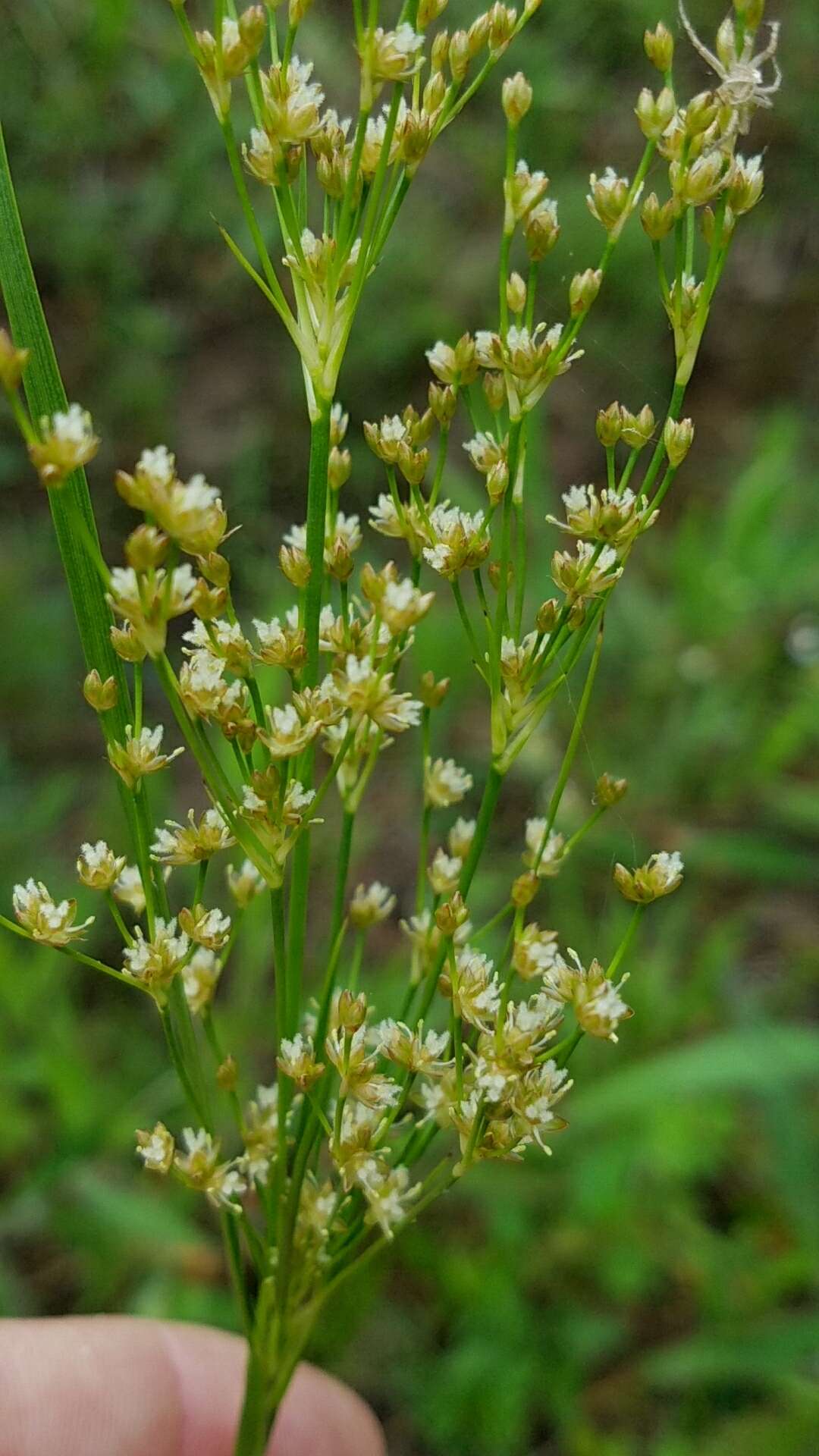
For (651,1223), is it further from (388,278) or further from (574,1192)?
(388,278)

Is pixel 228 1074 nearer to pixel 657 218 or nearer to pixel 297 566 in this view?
pixel 297 566

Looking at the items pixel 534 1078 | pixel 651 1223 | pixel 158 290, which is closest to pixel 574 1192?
pixel 651 1223

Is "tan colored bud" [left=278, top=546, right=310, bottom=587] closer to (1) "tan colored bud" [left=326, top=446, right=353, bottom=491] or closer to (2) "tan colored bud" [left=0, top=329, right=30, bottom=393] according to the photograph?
(1) "tan colored bud" [left=326, top=446, right=353, bottom=491]

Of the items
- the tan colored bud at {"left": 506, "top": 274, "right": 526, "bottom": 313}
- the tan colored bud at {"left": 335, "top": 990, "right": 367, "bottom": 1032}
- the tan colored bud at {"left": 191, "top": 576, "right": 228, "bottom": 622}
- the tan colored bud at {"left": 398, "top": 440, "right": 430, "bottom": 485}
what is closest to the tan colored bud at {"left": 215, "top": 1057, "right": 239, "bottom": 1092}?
the tan colored bud at {"left": 335, "top": 990, "right": 367, "bottom": 1032}

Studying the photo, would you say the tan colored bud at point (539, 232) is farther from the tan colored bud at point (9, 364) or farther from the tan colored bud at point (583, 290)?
the tan colored bud at point (9, 364)

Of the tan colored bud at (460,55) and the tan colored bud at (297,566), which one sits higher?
the tan colored bud at (460,55)

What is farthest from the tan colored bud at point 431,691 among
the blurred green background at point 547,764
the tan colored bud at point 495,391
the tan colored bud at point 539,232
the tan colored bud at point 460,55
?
the blurred green background at point 547,764
